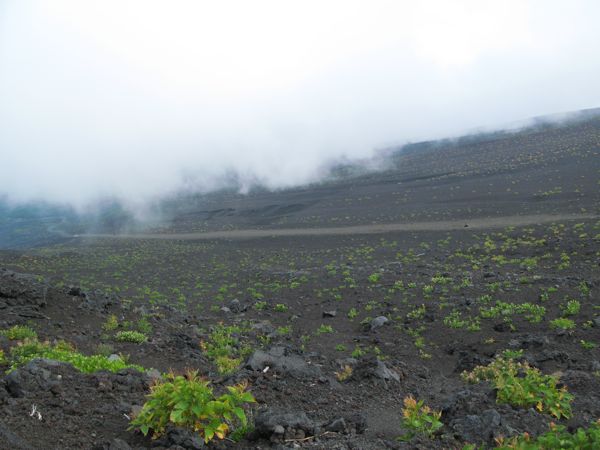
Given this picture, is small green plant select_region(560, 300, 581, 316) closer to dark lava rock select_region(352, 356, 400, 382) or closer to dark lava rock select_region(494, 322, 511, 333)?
dark lava rock select_region(494, 322, 511, 333)

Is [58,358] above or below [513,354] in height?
above

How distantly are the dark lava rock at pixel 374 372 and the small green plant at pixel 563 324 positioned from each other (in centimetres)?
513

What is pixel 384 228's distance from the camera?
4081 centimetres

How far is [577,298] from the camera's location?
12906mm

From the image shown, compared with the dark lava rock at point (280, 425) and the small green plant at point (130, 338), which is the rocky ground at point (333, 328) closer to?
the dark lava rock at point (280, 425)

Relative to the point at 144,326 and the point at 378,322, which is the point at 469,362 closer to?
the point at 378,322

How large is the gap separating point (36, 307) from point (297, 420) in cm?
822

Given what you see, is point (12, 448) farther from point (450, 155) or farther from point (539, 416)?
point (450, 155)

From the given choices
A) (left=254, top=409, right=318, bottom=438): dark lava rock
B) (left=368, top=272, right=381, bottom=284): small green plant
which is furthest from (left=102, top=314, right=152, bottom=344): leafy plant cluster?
(left=368, top=272, right=381, bottom=284): small green plant

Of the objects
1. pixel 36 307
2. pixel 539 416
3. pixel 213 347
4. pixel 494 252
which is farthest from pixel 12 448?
pixel 494 252

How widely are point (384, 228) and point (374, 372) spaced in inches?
1328

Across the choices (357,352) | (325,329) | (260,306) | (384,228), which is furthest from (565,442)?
(384,228)

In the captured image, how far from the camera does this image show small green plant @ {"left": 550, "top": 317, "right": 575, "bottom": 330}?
1070 centimetres

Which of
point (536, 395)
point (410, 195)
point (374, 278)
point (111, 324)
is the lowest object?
point (374, 278)
